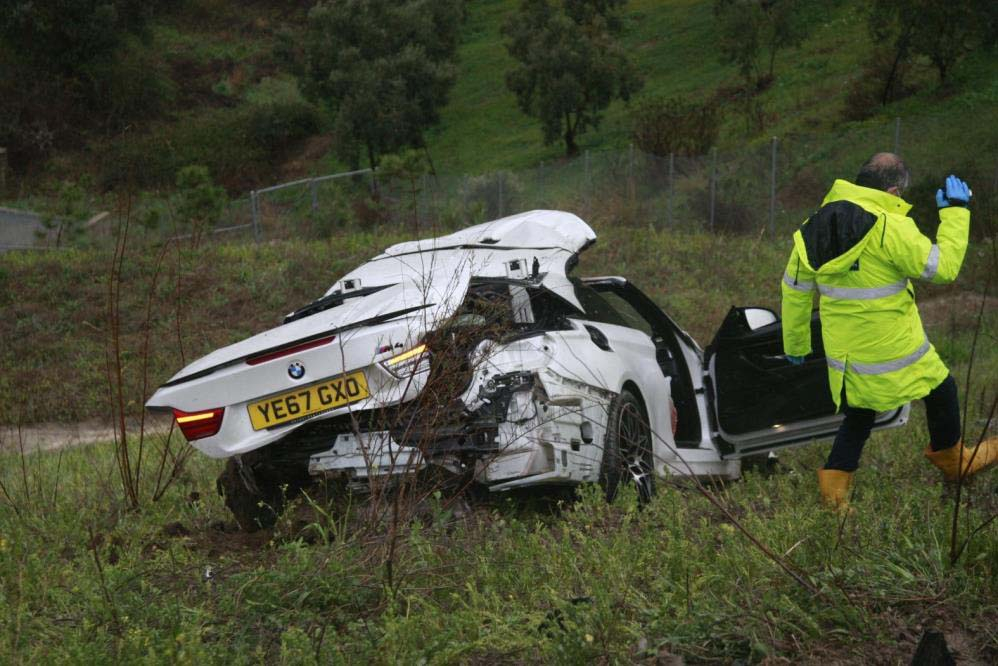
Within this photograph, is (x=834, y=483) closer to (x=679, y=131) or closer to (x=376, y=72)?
(x=679, y=131)

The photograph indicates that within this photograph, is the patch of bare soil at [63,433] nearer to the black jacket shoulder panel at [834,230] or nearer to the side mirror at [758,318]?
the side mirror at [758,318]

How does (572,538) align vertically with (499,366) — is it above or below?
below

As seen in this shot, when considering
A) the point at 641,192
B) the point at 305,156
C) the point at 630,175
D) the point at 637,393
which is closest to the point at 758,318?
the point at 637,393

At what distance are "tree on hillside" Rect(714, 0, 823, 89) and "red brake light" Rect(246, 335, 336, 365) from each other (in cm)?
2762

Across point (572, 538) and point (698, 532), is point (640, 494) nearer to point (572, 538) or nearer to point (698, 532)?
point (572, 538)

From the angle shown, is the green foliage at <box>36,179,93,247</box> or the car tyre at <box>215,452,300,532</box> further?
the green foliage at <box>36,179,93,247</box>

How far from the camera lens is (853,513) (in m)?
4.54

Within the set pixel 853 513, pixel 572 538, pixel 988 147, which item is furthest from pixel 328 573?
pixel 988 147

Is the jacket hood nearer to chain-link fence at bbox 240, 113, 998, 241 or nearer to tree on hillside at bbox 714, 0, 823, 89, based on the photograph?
chain-link fence at bbox 240, 113, 998, 241

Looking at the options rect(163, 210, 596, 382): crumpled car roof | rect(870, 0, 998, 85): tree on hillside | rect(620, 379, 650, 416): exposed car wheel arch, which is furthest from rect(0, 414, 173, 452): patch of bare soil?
rect(870, 0, 998, 85): tree on hillside

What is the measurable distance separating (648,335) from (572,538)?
2.32 m

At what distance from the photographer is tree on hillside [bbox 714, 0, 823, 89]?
1230 inches

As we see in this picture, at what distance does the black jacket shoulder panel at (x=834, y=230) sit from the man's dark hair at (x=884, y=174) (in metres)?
0.14

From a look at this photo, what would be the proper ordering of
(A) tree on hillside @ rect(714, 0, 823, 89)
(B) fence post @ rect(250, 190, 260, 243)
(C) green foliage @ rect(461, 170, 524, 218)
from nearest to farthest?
(B) fence post @ rect(250, 190, 260, 243) → (C) green foliage @ rect(461, 170, 524, 218) → (A) tree on hillside @ rect(714, 0, 823, 89)
